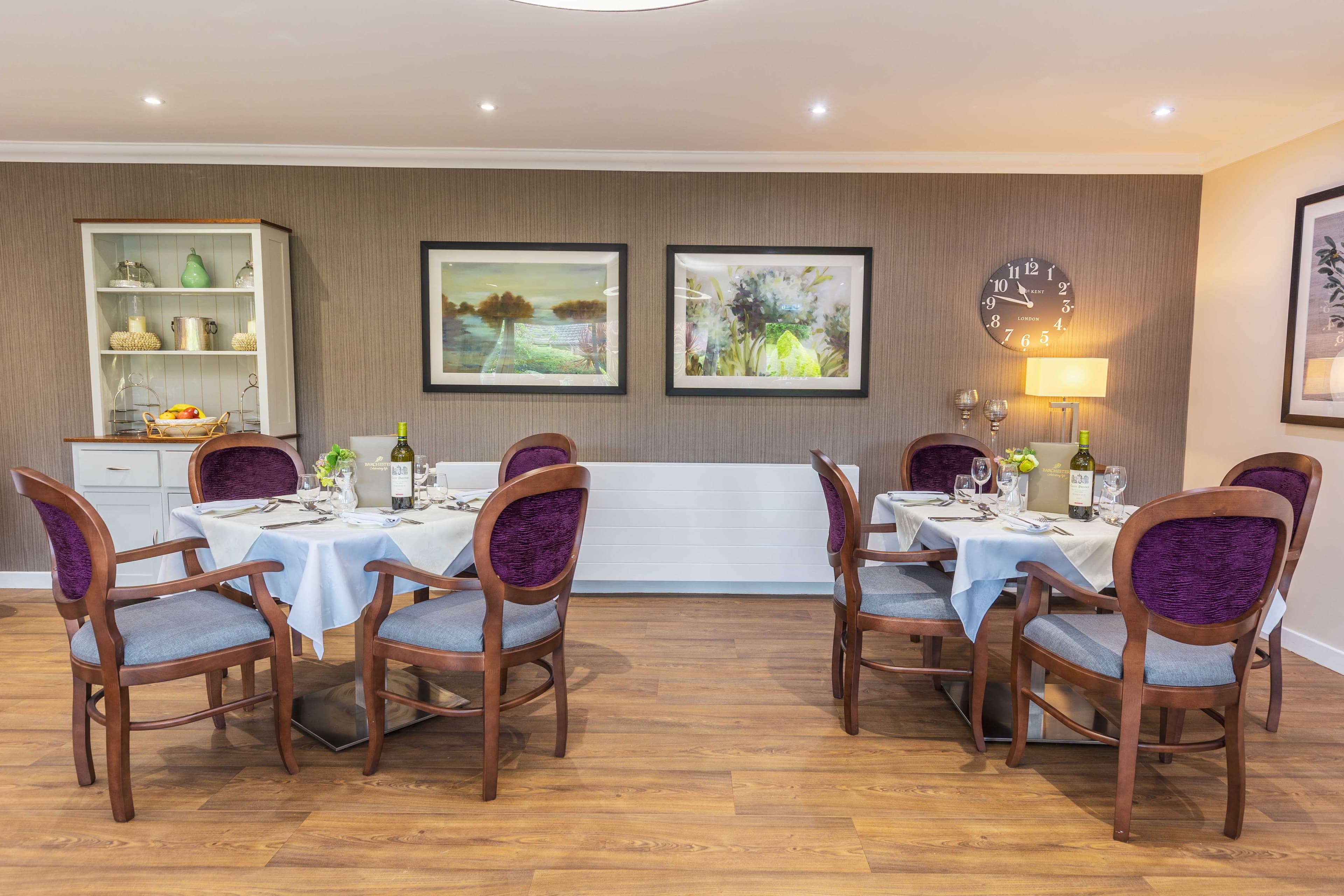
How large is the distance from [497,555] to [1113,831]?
1.97m

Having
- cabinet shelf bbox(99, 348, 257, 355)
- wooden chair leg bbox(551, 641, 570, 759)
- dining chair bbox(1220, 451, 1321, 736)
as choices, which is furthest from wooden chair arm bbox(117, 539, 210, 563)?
dining chair bbox(1220, 451, 1321, 736)

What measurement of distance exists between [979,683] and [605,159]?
11.5 ft

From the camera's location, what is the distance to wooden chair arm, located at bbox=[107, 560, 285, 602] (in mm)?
2088

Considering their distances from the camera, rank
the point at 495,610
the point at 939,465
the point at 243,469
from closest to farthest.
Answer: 1. the point at 495,610
2. the point at 243,469
3. the point at 939,465

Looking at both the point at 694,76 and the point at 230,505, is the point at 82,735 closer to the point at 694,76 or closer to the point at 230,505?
the point at 230,505

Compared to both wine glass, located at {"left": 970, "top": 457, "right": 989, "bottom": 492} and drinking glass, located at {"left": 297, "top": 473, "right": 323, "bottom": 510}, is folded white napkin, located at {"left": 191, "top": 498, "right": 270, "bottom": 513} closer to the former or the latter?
Answer: drinking glass, located at {"left": 297, "top": 473, "right": 323, "bottom": 510}

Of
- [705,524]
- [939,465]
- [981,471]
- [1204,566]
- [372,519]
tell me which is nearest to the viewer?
[1204,566]

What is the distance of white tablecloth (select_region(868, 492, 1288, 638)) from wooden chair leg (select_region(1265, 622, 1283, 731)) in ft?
0.60

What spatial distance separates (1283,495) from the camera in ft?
9.62

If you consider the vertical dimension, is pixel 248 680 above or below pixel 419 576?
below

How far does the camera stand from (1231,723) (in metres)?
2.14

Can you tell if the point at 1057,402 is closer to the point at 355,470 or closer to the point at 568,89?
the point at 568,89

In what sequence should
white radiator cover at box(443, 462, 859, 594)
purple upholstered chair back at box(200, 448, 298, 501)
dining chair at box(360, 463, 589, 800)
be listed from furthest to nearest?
white radiator cover at box(443, 462, 859, 594), purple upholstered chair back at box(200, 448, 298, 501), dining chair at box(360, 463, 589, 800)

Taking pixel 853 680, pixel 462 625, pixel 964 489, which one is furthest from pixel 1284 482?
pixel 462 625
